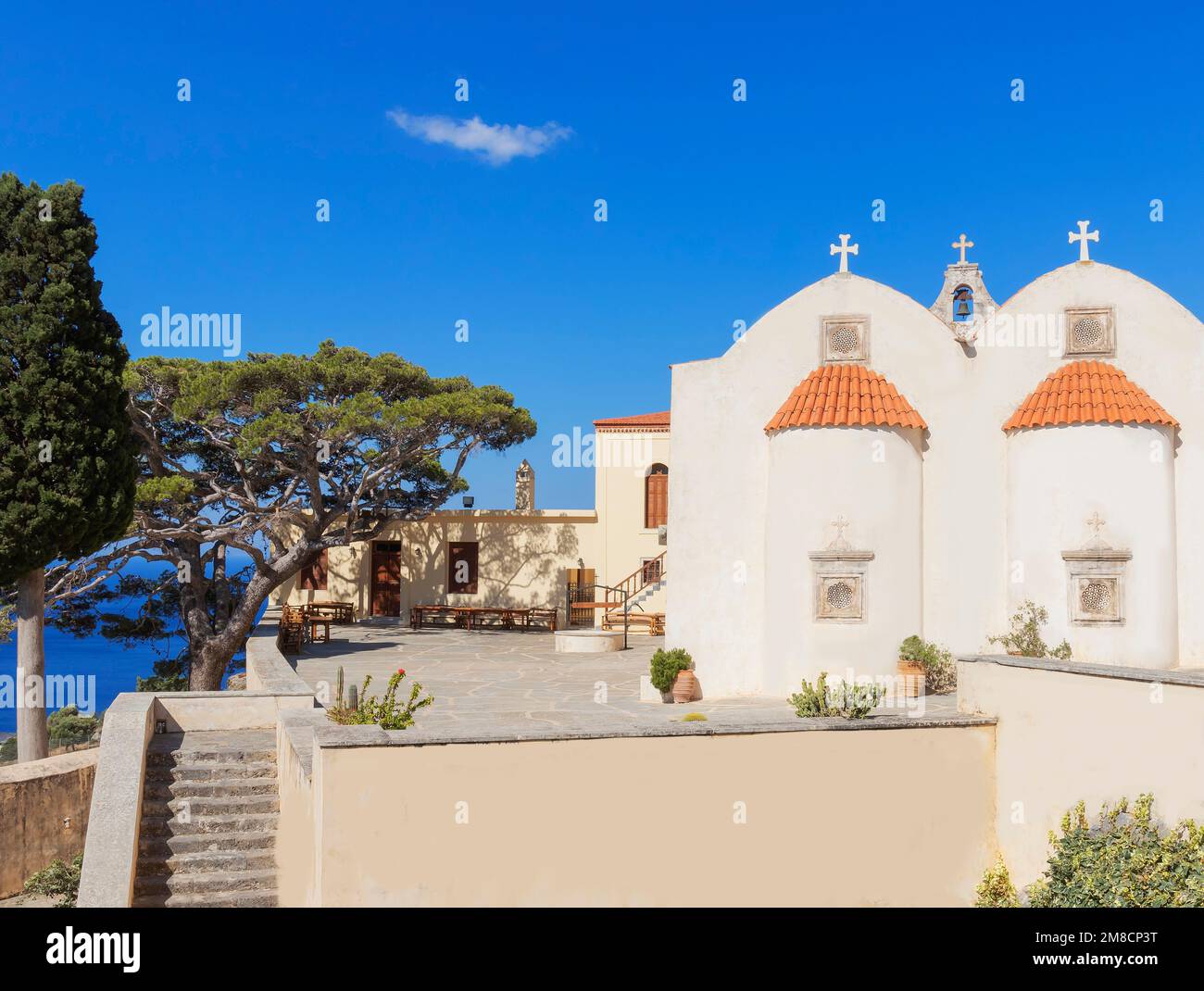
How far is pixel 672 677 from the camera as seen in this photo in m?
15.1

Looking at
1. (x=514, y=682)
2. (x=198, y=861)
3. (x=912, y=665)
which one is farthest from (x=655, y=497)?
(x=198, y=861)

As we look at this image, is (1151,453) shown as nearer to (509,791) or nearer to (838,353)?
(838,353)

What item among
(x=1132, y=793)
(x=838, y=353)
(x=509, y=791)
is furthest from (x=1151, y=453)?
(x=509, y=791)

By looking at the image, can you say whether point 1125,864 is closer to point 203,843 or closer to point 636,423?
point 203,843

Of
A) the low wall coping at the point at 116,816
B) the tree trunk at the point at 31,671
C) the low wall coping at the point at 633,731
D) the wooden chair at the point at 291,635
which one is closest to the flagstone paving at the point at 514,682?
the low wall coping at the point at 633,731

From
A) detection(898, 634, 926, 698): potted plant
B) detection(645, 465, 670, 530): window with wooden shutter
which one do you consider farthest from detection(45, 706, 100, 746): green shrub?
detection(898, 634, 926, 698): potted plant

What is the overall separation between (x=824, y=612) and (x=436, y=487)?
1482cm

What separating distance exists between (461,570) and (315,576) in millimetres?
4275

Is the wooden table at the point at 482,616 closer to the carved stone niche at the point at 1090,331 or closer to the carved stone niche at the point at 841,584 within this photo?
the carved stone niche at the point at 841,584

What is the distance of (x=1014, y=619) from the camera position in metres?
14.5

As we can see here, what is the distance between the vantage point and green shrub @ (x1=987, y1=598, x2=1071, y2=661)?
1415 cm

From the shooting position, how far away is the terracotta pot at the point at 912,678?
14000mm

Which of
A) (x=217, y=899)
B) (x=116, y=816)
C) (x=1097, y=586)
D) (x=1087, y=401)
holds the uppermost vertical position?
(x=1087, y=401)

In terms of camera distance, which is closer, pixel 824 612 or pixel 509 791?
pixel 509 791
